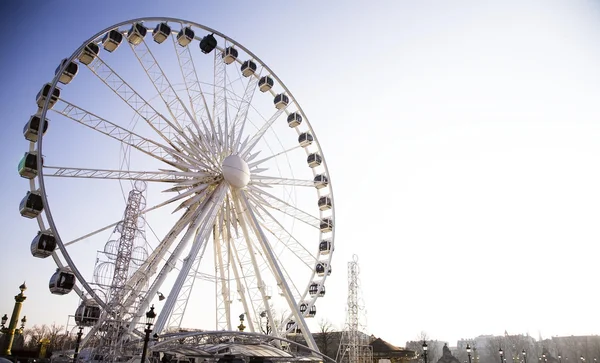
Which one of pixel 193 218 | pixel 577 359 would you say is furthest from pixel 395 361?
pixel 577 359

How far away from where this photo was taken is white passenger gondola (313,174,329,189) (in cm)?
3303

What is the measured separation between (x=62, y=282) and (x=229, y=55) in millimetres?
18498

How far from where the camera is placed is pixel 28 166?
21875 millimetres

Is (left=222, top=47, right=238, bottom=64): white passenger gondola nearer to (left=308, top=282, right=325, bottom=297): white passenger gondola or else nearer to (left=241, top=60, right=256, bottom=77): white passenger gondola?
(left=241, top=60, right=256, bottom=77): white passenger gondola

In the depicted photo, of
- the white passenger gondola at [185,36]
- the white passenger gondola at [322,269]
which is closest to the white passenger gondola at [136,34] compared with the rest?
the white passenger gondola at [185,36]

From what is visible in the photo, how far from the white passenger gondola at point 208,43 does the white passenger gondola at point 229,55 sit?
1.18 meters

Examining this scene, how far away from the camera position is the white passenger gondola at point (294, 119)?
32906 millimetres

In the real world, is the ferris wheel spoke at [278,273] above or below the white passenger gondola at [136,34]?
below

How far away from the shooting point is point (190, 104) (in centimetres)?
2728

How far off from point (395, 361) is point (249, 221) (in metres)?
41.2

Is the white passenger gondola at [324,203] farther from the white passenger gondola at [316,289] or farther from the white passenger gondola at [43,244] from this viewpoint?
the white passenger gondola at [43,244]

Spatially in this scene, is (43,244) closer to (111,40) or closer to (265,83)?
(111,40)

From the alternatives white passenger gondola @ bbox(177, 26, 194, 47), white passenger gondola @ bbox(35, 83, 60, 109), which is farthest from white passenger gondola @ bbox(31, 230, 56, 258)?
white passenger gondola @ bbox(177, 26, 194, 47)

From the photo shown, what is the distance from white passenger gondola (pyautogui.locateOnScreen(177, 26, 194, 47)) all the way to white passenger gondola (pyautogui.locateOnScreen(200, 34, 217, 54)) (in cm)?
99
